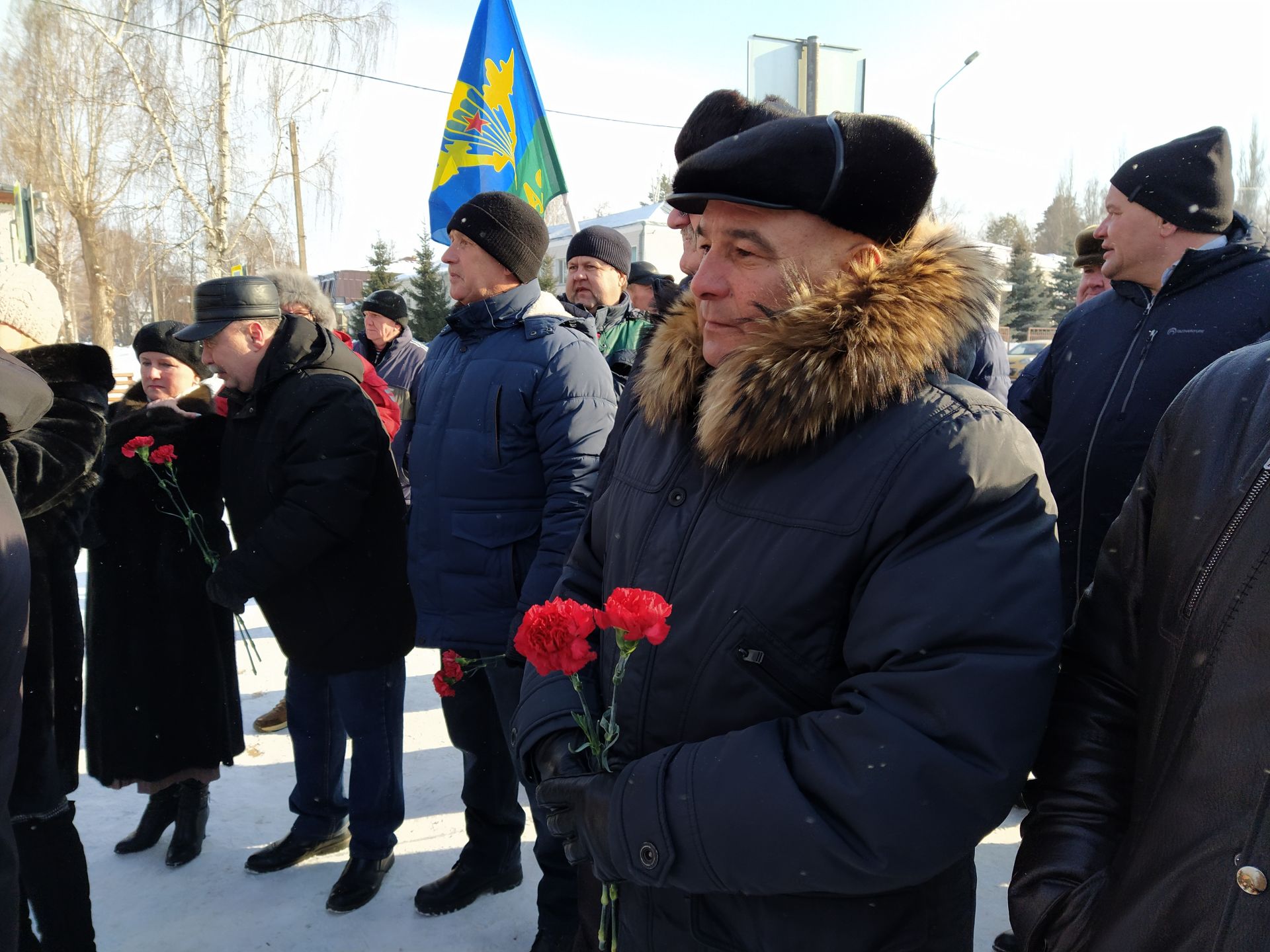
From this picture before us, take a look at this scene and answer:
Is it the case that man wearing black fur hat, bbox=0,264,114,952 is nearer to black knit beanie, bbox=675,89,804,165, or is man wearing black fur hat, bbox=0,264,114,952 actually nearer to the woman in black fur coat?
the woman in black fur coat

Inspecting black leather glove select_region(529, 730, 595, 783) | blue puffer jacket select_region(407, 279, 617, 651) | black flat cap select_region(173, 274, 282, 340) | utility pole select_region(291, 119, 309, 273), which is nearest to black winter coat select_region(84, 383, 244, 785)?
black flat cap select_region(173, 274, 282, 340)

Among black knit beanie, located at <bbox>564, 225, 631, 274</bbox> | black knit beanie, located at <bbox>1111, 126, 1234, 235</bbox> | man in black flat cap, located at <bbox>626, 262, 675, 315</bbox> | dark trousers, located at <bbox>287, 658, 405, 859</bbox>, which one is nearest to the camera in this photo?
black knit beanie, located at <bbox>1111, 126, 1234, 235</bbox>

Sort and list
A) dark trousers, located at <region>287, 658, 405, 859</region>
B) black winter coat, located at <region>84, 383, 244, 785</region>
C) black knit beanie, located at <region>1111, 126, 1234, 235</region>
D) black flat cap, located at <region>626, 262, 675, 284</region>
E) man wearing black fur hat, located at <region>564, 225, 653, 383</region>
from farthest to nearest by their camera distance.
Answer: black flat cap, located at <region>626, 262, 675, 284</region>
man wearing black fur hat, located at <region>564, 225, 653, 383</region>
black winter coat, located at <region>84, 383, 244, 785</region>
dark trousers, located at <region>287, 658, 405, 859</region>
black knit beanie, located at <region>1111, 126, 1234, 235</region>

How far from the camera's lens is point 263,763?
12.7 feet

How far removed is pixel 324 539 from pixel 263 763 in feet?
5.44

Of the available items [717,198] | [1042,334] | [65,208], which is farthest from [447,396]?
[1042,334]

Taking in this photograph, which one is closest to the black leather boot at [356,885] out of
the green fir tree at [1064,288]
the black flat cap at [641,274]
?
the black flat cap at [641,274]

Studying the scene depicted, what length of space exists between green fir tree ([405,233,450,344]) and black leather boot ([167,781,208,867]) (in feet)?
73.6

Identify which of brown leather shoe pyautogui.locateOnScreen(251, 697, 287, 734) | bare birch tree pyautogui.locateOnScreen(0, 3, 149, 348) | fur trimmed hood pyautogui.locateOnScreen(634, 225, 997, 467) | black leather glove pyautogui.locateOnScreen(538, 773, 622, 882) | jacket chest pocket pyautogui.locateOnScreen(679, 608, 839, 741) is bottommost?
brown leather shoe pyautogui.locateOnScreen(251, 697, 287, 734)

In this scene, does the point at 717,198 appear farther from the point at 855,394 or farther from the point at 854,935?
the point at 854,935

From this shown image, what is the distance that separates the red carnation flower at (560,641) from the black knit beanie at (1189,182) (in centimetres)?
261

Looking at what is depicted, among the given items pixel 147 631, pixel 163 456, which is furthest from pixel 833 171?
pixel 147 631

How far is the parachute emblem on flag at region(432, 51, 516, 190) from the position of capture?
5086 millimetres

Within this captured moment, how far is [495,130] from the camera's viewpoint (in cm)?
513
